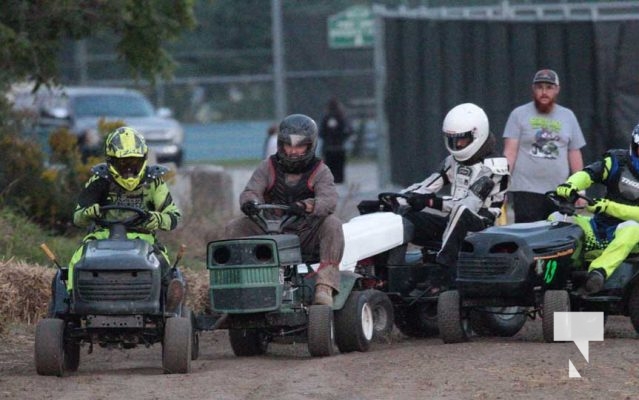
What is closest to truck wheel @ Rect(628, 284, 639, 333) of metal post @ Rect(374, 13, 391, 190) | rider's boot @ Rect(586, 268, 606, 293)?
rider's boot @ Rect(586, 268, 606, 293)

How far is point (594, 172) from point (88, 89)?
76.2ft

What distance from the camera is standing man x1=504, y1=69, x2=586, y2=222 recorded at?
14.7m

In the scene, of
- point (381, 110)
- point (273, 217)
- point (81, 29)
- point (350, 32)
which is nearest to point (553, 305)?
point (273, 217)

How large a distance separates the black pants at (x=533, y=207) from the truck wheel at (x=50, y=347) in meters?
5.24

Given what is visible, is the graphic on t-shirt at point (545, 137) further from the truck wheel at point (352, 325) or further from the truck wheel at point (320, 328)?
the truck wheel at point (320, 328)

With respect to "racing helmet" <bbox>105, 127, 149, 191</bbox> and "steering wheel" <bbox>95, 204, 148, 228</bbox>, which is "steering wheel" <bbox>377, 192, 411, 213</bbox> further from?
"steering wheel" <bbox>95, 204, 148, 228</bbox>

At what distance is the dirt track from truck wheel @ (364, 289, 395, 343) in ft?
0.33

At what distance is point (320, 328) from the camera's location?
38.4 feet

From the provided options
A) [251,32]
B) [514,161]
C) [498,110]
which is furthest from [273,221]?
[251,32]

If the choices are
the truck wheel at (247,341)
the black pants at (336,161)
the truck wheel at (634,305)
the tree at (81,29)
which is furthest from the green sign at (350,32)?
the truck wheel at (634,305)

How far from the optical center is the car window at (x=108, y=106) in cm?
3366

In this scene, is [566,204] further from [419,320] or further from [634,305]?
[419,320]

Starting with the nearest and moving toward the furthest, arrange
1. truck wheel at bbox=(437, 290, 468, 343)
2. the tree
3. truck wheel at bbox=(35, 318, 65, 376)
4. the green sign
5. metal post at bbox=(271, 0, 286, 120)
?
truck wheel at bbox=(35, 318, 65, 376), truck wheel at bbox=(437, 290, 468, 343), the tree, metal post at bbox=(271, 0, 286, 120), the green sign

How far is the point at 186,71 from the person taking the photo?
41.4 metres
